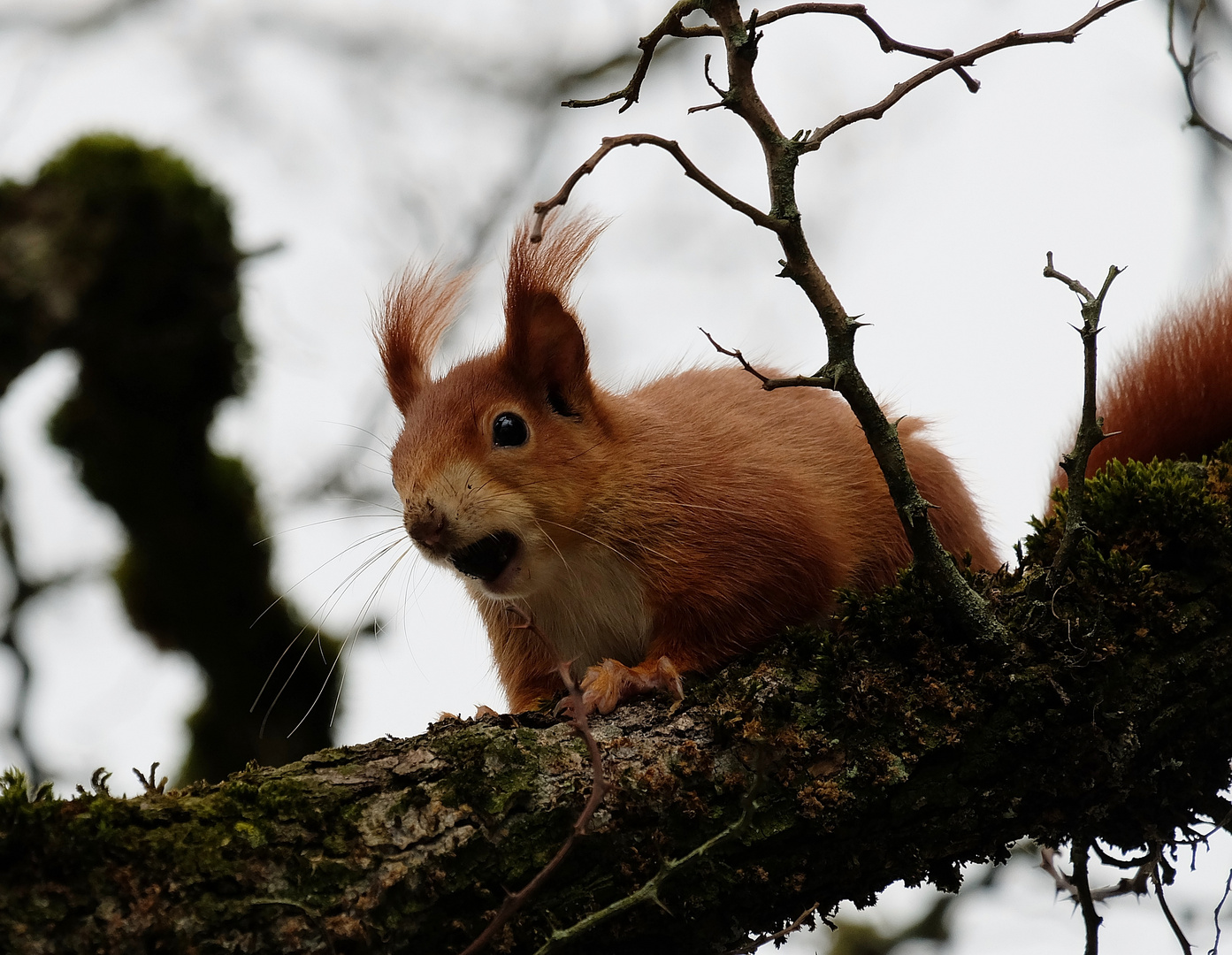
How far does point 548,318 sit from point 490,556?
2.21 feet

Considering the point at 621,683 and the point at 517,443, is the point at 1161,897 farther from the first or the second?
the point at 517,443

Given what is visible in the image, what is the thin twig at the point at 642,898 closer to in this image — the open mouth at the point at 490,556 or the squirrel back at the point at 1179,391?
the open mouth at the point at 490,556

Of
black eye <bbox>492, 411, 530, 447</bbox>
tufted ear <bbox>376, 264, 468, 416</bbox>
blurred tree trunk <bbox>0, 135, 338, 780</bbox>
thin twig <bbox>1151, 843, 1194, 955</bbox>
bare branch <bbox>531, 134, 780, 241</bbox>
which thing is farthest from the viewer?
blurred tree trunk <bbox>0, 135, 338, 780</bbox>

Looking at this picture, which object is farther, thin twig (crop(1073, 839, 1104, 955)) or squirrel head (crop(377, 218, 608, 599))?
squirrel head (crop(377, 218, 608, 599))

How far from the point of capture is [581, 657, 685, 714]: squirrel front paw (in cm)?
264

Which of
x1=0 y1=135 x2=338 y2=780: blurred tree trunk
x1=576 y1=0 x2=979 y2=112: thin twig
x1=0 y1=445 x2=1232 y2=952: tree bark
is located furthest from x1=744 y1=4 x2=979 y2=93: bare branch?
x1=0 y1=135 x2=338 y2=780: blurred tree trunk

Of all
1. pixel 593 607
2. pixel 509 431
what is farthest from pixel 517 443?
pixel 593 607

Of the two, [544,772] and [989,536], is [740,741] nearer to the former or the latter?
[544,772]

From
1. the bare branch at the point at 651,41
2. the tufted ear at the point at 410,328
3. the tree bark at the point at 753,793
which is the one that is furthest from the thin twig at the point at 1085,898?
the tufted ear at the point at 410,328

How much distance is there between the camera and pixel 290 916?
1.92 metres

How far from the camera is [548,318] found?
3.18 m

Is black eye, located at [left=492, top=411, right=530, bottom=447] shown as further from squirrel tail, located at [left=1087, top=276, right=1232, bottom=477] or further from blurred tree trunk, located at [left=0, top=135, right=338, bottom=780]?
squirrel tail, located at [left=1087, top=276, right=1232, bottom=477]

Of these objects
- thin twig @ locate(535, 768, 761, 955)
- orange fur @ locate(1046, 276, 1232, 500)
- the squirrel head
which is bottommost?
thin twig @ locate(535, 768, 761, 955)

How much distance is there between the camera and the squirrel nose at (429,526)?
112 inches
